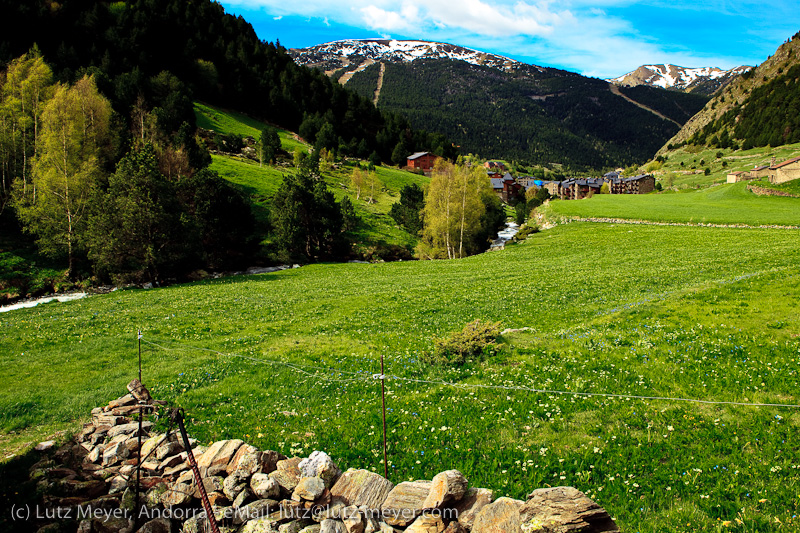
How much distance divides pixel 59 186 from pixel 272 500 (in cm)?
5206

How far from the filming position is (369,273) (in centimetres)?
4612

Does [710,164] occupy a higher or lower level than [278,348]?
higher

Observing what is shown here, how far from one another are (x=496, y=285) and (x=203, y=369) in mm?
21974

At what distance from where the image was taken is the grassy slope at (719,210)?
53.4 metres

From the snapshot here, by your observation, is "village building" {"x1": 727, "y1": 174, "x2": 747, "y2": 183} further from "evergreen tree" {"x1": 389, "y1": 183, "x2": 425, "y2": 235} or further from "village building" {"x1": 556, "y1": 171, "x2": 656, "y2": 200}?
"evergreen tree" {"x1": 389, "y1": 183, "x2": 425, "y2": 235}

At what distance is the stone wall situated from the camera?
16.9 feet

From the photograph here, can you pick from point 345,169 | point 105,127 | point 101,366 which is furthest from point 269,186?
point 101,366

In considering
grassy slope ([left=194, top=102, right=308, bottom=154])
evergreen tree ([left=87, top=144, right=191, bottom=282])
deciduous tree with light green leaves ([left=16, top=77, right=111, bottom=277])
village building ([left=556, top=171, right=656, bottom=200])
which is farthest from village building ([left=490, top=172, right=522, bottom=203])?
deciduous tree with light green leaves ([left=16, top=77, right=111, bottom=277])

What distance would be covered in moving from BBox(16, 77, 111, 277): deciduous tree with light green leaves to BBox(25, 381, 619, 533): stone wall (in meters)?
45.4

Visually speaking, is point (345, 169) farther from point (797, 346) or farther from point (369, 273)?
point (797, 346)

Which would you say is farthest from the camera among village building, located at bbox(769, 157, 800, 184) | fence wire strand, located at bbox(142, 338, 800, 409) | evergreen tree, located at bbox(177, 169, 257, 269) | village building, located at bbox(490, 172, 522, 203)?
village building, located at bbox(490, 172, 522, 203)

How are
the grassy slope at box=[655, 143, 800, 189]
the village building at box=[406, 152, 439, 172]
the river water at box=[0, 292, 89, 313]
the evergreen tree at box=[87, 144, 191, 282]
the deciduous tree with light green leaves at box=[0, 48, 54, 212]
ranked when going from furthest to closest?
the village building at box=[406, 152, 439, 172]
the grassy slope at box=[655, 143, 800, 189]
the deciduous tree with light green leaves at box=[0, 48, 54, 212]
the evergreen tree at box=[87, 144, 191, 282]
the river water at box=[0, 292, 89, 313]

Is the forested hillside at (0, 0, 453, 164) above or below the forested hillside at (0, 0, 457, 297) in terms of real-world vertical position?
above

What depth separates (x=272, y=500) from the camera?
632 centimetres
